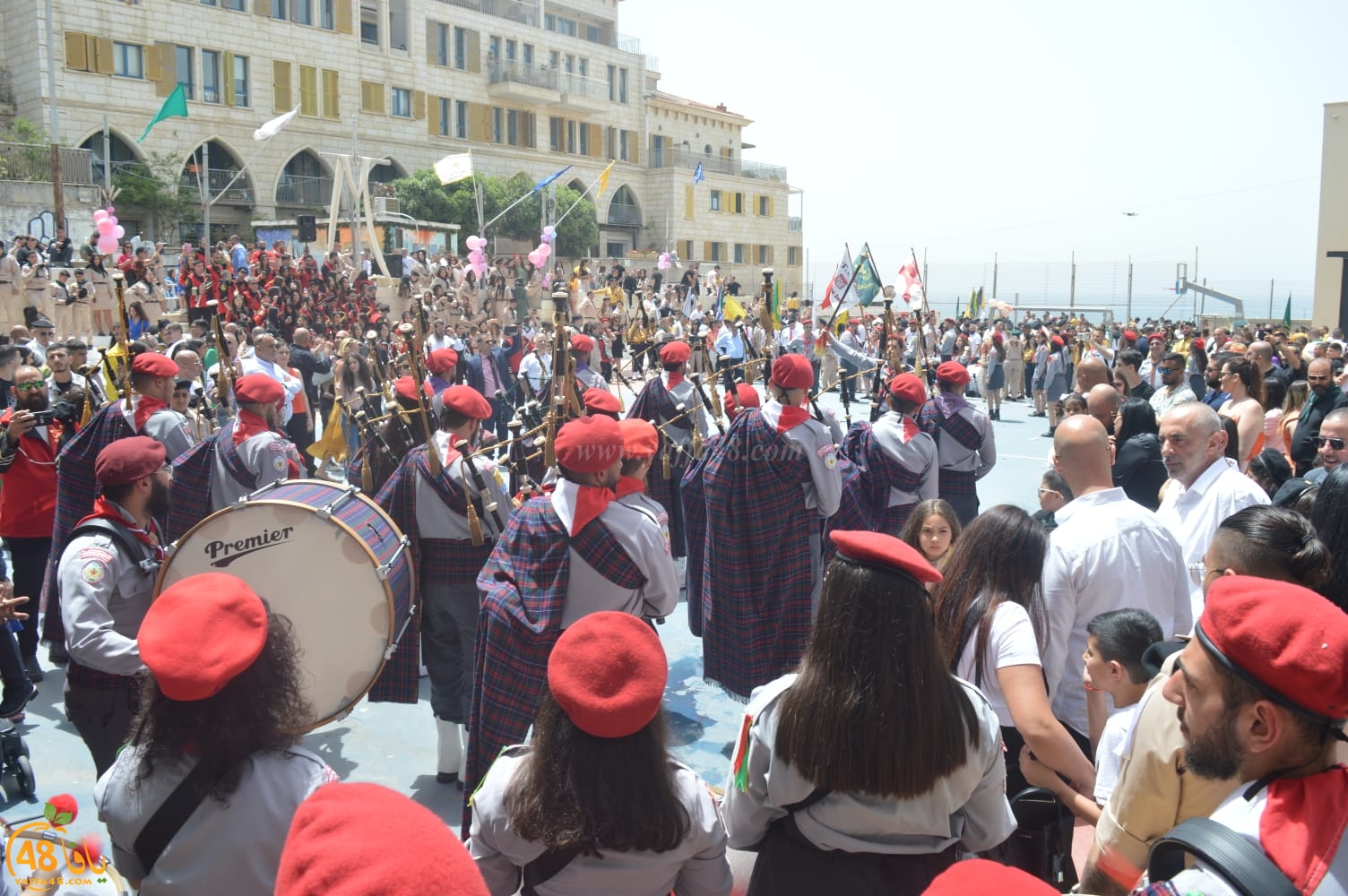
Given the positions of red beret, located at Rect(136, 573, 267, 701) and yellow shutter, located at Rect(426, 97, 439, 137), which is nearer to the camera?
red beret, located at Rect(136, 573, 267, 701)

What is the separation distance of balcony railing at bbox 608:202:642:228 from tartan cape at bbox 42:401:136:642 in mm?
47927

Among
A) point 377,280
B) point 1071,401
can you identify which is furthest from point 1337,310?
point 377,280

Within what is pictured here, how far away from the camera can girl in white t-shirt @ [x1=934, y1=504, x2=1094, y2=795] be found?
289 centimetres

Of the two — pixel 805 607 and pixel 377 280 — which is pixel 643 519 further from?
pixel 377 280

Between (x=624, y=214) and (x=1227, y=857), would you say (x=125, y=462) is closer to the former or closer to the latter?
(x=1227, y=857)

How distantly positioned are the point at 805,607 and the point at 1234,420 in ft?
12.0

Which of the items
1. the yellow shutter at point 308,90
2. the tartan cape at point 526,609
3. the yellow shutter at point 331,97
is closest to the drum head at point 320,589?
the tartan cape at point 526,609

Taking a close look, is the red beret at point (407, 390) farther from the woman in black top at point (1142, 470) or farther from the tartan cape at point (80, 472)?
the woman in black top at point (1142, 470)

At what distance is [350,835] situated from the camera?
1361 mm

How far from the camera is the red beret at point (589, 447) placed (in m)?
3.91

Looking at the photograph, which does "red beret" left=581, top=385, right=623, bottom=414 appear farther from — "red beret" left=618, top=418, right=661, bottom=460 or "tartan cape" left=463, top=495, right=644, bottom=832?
"tartan cape" left=463, top=495, right=644, bottom=832

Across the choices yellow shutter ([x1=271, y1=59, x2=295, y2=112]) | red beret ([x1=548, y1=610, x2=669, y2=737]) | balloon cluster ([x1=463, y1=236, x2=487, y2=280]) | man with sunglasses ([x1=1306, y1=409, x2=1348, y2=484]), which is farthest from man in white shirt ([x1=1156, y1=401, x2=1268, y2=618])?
yellow shutter ([x1=271, y1=59, x2=295, y2=112])

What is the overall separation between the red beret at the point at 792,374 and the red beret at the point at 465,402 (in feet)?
5.69

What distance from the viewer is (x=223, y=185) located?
37.2 meters
